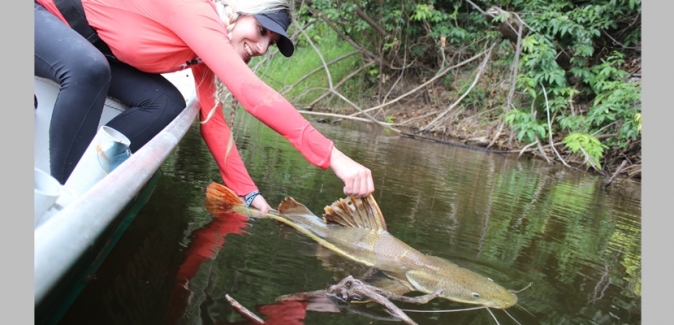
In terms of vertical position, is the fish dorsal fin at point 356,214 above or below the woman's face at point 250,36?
below

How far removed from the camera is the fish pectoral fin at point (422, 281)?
2078mm

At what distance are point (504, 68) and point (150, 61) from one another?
9687 mm

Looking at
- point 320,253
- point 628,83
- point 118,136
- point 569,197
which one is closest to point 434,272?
point 320,253

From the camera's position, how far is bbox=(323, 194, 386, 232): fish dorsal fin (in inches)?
98.4

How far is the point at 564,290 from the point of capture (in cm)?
227

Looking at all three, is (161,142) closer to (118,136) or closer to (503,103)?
(118,136)

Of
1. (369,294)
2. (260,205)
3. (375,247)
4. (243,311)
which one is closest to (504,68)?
(260,205)

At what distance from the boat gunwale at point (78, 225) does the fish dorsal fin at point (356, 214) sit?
1198 mm

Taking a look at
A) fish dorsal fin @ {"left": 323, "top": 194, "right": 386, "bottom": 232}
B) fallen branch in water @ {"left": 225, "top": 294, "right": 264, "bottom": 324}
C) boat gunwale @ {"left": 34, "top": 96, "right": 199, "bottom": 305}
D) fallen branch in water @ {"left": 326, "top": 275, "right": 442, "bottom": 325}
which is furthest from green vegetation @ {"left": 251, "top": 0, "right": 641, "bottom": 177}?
boat gunwale @ {"left": 34, "top": 96, "right": 199, "bottom": 305}

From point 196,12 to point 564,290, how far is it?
1.80 m

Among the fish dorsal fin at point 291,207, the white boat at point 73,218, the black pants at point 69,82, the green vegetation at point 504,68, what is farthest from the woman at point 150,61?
the green vegetation at point 504,68

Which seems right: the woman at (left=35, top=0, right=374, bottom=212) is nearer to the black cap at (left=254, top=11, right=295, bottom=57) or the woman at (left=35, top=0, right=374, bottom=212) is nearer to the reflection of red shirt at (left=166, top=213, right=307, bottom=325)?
the black cap at (left=254, top=11, right=295, bottom=57)

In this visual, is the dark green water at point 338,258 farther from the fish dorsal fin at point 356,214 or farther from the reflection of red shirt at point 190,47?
the reflection of red shirt at point 190,47

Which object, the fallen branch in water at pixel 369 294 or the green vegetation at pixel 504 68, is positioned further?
the green vegetation at pixel 504 68
